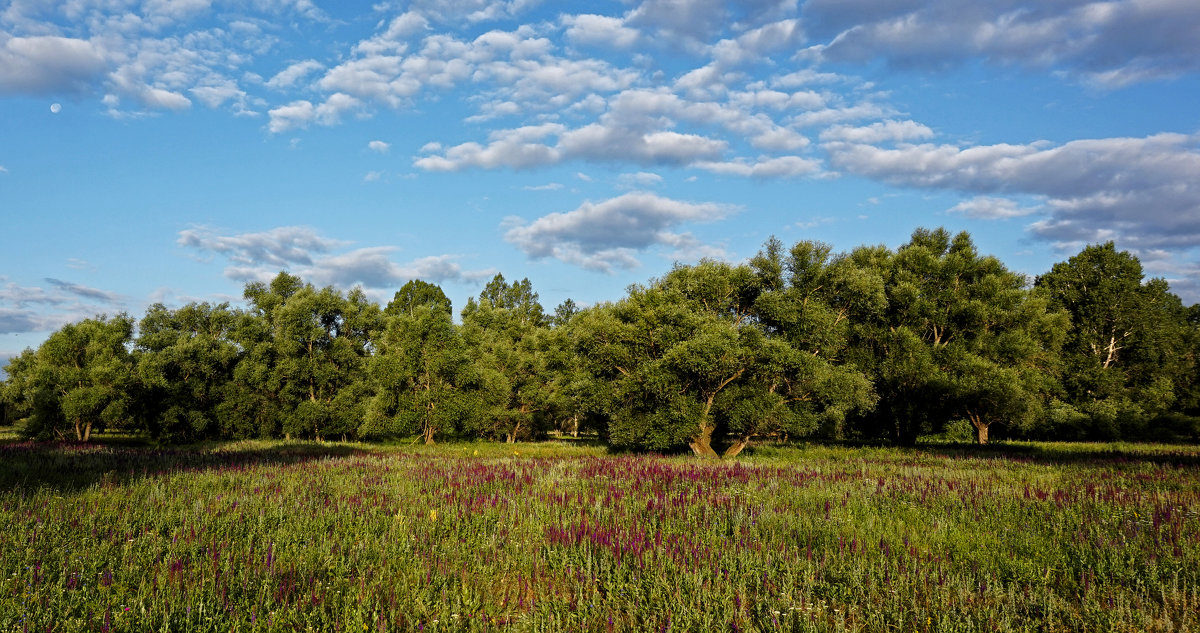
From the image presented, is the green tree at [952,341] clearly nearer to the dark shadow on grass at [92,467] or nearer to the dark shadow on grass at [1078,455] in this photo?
the dark shadow on grass at [1078,455]

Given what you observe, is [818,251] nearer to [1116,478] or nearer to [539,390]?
[1116,478]

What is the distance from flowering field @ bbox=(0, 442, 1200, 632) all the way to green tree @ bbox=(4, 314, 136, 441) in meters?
32.0

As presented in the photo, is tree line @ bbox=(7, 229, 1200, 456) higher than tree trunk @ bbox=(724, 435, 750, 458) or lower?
higher

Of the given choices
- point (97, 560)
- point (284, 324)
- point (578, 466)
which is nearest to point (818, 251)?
point (578, 466)

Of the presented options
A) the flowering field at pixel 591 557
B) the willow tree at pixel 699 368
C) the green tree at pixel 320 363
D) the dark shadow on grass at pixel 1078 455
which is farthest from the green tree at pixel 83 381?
the dark shadow on grass at pixel 1078 455

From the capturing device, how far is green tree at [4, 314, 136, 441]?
37094 mm

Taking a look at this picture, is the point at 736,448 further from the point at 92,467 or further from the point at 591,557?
the point at 92,467

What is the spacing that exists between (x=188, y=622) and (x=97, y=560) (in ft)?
8.69

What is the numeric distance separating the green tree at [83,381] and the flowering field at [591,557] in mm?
32011

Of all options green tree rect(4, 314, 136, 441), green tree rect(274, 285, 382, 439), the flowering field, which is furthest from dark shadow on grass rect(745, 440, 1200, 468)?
green tree rect(4, 314, 136, 441)

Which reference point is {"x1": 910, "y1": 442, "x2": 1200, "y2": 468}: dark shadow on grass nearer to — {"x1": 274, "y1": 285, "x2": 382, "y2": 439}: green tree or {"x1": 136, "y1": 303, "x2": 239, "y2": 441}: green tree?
{"x1": 274, "y1": 285, "x2": 382, "y2": 439}: green tree

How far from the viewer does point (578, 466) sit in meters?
16.9

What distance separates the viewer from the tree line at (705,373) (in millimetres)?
25750

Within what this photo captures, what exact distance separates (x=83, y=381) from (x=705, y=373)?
42.2 metres
